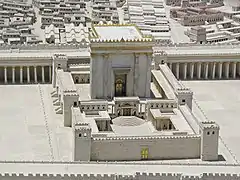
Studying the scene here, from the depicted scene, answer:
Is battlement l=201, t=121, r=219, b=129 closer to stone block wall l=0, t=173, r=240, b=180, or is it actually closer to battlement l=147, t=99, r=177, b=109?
battlement l=147, t=99, r=177, b=109

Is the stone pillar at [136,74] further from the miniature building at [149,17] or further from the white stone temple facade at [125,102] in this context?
the miniature building at [149,17]

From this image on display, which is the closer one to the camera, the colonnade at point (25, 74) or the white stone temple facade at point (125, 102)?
the white stone temple facade at point (125, 102)

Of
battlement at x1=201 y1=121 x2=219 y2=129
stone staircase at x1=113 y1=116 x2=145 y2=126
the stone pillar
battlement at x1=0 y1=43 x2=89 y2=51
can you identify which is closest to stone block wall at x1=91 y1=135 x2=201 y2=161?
battlement at x1=201 y1=121 x2=219 y2=129

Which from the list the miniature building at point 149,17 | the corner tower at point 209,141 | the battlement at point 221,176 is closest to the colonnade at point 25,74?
the miniature building at point 149,17

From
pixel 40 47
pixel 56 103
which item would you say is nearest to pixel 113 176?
pixel 56 103

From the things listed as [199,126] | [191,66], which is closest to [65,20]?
[191,66]

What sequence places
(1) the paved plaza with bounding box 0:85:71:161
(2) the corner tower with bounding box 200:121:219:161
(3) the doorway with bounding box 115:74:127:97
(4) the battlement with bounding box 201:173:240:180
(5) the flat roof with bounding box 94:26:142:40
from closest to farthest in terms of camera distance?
1. (4) the battlement with bounding box 201:173:240:180
2. (2) the corner tower with bounding box 200:121:219:161
3. (1) the paved plaza with bounding box 0:85:71:161
4. (5) the flat roof with bounding box 94:26:142:40
5. (3) the doorway with bounding box 115:74:127:97
